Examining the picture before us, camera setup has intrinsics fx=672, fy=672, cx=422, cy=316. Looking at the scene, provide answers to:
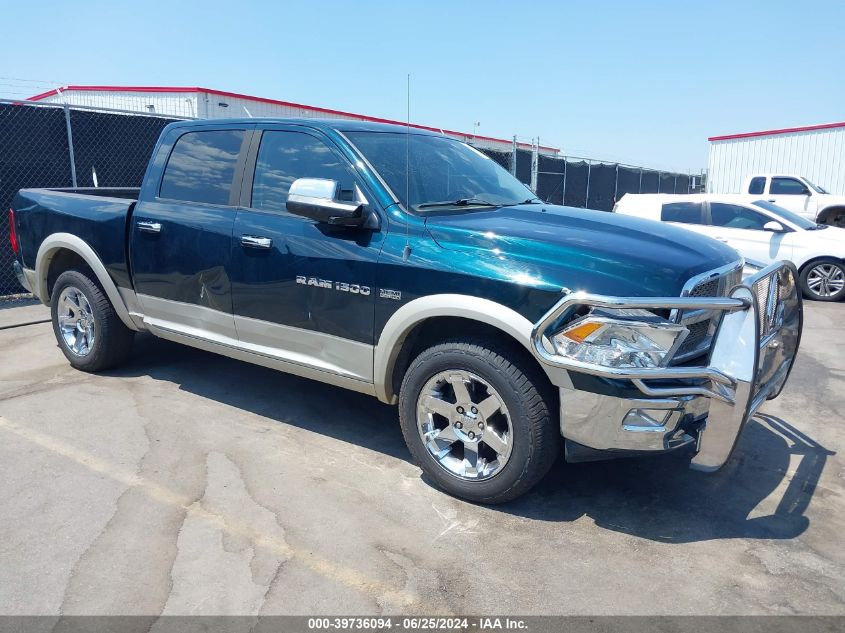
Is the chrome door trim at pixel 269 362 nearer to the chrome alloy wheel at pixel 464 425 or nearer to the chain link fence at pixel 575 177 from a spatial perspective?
the chrome alloy wheel at pixel 464 425

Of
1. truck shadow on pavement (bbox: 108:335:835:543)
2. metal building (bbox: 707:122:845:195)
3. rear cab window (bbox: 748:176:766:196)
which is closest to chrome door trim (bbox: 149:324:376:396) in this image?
truck shadow on pavement (bbox: 108:335:835:543)

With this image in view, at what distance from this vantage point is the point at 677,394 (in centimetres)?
300

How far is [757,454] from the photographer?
4246 mm

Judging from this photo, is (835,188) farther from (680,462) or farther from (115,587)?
(115,587)

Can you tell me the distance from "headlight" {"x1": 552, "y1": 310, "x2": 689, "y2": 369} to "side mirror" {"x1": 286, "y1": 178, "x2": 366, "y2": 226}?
1404 millimetres

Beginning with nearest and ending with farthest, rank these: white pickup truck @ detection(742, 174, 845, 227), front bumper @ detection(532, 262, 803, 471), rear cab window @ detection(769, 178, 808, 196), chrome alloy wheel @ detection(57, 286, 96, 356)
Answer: front bumper @ detection(532, 262, 803, 471) → chrome alloy wheel @ detection(57, 286, 96, 356) → white pickup truck @ detection(742, 174, 845, 227) → rear cab window @ detection(769, 178, 808, 196)

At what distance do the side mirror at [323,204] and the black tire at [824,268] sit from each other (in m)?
8.83

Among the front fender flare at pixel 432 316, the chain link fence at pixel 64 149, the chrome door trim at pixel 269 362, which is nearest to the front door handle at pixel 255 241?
the chrome door trim at pixel 269 362

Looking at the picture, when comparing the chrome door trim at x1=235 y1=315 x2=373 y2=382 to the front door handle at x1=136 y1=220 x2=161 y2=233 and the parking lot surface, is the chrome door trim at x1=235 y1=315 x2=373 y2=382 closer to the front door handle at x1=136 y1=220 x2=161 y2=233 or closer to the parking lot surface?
the parking lot surface

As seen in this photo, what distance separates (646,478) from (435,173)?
7.40ft

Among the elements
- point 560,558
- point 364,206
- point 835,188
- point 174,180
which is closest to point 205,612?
point 560,558

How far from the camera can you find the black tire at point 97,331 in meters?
5.32

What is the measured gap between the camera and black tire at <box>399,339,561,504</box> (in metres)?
3.25

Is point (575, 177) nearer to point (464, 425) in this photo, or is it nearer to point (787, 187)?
point (787, 187)
